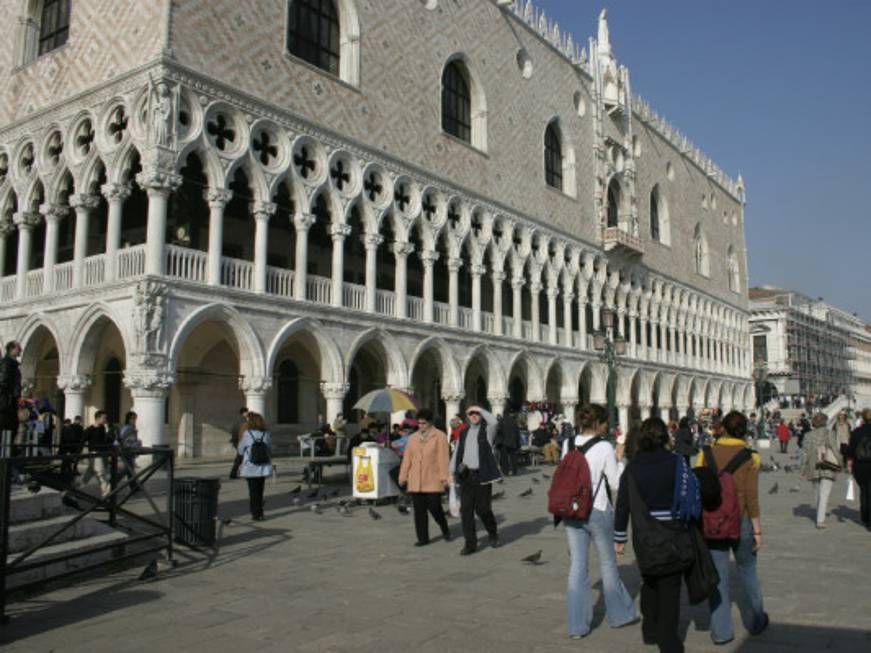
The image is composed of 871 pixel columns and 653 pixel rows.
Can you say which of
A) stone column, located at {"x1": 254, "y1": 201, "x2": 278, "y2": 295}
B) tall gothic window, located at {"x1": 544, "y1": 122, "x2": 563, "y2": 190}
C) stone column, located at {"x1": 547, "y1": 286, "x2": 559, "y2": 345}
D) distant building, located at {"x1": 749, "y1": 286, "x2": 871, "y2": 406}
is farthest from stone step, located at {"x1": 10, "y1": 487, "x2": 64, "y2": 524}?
distant building, located at {"x1": 749, "y1": 286, "x2": 871, "y2": 406}

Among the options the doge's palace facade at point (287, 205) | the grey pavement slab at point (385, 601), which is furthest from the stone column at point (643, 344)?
the grey pavement slab at point (385, 601)

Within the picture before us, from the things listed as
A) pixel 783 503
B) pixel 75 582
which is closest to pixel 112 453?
pixel 75 582

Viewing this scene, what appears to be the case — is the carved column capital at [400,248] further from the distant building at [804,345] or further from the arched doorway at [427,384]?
the distant building at [804,345]

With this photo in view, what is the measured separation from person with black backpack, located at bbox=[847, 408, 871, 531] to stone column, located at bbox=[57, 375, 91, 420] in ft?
47.2

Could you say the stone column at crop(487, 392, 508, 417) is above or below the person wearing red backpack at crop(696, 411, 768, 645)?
above

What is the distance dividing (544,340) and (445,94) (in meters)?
9.80

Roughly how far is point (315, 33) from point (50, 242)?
8382mm

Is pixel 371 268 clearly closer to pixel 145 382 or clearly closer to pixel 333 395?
pixel 333 395

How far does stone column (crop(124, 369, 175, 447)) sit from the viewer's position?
14562 mm

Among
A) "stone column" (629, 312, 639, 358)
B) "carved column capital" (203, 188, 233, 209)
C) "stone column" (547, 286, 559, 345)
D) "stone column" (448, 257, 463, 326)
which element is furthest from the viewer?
"stone column" (629, 312, 639, 358)

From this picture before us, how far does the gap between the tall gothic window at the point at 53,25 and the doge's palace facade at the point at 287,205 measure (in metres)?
0.08

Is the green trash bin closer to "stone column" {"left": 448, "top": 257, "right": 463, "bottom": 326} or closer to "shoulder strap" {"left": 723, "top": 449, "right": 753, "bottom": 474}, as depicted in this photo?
"shoulder strap" {"left": 723, "top": 449, "right": 753, "bottom": 474}

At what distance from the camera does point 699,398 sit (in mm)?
42406

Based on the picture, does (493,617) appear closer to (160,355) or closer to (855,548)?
(855,548)
